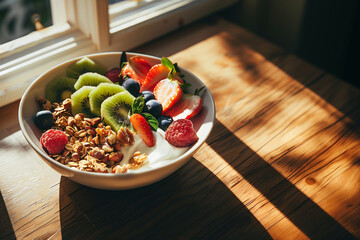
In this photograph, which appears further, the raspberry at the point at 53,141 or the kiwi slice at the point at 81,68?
the kiwi slice at the point at 81,68

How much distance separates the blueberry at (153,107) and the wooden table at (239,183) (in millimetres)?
145

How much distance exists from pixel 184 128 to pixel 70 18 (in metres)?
0.58

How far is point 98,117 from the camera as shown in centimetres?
77

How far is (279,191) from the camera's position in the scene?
779mm

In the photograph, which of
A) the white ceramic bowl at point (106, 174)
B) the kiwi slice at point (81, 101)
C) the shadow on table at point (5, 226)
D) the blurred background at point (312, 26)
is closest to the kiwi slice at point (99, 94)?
the kiwi slice at point (81, 101)

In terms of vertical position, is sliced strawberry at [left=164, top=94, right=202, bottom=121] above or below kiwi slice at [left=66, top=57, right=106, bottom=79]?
below

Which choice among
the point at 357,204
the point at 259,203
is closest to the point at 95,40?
the point at 259,203

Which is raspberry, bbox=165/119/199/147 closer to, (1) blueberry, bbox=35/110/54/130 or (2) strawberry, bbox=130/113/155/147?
(2) strawberry, bbox=130/113/155/147

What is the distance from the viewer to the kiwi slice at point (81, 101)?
757 millimetres

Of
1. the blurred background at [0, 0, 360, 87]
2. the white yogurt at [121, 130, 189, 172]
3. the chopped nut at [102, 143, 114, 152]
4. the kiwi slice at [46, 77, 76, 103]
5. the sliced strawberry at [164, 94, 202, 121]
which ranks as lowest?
the blurred background at [0, 0, 360, 87]

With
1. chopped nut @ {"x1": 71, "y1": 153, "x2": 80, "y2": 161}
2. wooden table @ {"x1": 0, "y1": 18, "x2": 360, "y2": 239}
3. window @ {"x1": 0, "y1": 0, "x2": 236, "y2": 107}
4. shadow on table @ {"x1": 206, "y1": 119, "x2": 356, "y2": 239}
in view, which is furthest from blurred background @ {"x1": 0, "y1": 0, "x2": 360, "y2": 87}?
chopped nut @ {"x1": 71, "y1": 153, "x2": 80, "y2": 161}

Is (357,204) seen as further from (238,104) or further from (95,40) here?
(95,40)

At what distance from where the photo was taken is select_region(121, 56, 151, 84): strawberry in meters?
0.84

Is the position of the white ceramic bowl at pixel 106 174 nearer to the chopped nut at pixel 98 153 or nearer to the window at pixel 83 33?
the chopped nut at pixel 98 153
